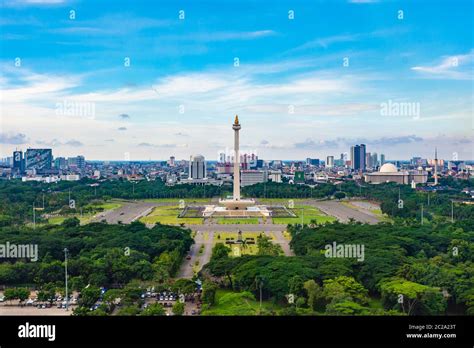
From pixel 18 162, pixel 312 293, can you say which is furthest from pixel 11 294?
pixel 18 162

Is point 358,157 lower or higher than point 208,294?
higher

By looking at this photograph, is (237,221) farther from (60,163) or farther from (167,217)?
(60,163)

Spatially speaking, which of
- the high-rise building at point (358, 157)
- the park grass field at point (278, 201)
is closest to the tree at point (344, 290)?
the park grass field at point (278, 201)

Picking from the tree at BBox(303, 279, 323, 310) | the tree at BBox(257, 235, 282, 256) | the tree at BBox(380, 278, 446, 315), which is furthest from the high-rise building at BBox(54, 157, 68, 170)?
the tree at BBox(380, 278, 446, 315)

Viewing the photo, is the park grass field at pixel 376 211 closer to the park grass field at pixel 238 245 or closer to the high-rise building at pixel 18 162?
the park grass field at pixel 238 245
